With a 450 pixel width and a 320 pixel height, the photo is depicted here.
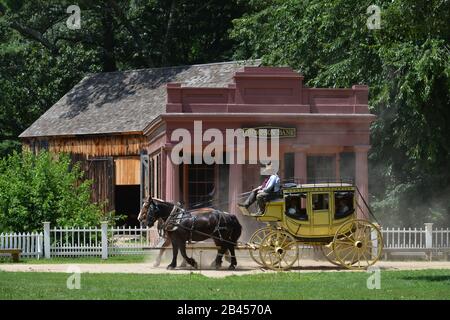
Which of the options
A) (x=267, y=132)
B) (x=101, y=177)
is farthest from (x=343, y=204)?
(x=101, y=177)

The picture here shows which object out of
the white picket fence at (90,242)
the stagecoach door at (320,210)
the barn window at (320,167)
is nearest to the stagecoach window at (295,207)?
the stagecoach door at (320,210)

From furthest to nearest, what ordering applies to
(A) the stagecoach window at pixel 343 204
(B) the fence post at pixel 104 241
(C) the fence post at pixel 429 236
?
(C) the fence post at pixel 429 236 → (B) the fence post at pixel 104 241 → (A) the stagecoach window at pixel 343 204

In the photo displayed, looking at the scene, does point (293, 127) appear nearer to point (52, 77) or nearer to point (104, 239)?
point (104, 239)

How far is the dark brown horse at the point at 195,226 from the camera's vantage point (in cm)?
2519

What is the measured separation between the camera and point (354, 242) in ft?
81.8

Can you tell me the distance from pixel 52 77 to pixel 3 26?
10.9ft

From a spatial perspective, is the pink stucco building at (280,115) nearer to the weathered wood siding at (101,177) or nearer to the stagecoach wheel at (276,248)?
the stagecoach wheel at (276,248)

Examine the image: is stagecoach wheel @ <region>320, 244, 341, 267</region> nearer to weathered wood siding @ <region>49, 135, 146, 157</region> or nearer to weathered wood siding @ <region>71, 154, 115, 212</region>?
weathered wood siding @ <region>49, 135, 146, 157</region>

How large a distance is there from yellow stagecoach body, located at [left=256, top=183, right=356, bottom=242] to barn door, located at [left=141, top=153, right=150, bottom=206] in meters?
11.3

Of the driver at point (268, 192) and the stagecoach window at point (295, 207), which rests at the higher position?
the driver at point (268, 192)

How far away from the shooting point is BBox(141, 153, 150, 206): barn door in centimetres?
3628

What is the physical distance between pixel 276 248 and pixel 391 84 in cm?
986

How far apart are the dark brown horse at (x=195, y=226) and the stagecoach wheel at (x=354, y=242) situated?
2.42 metres

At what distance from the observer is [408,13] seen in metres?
22.3
